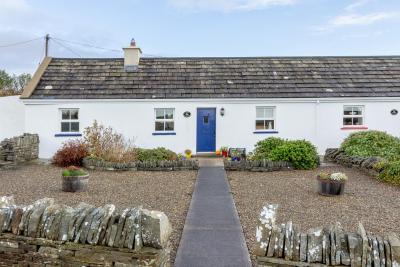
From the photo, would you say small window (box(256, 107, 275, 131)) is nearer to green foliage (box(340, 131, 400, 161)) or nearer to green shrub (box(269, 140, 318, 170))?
green foliage (box(340, 131, 400, 161))

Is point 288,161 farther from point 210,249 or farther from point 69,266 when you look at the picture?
point 69,266

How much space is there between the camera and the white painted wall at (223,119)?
18.8 metres

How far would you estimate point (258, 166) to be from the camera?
14.7 m

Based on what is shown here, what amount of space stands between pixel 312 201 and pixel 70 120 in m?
13.8

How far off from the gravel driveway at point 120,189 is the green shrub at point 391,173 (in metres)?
6.70

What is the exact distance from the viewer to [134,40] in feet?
70.3

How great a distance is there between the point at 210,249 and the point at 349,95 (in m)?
16.0

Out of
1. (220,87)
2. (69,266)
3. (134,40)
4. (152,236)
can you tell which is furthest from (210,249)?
(134,40)

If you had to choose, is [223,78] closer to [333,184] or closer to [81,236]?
[333,184]

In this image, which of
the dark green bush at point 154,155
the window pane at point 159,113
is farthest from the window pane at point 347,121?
the window pane at point 159,113

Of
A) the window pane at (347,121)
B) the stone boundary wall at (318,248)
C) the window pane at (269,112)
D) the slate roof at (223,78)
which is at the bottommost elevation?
the stone boundary wall at (318,248)

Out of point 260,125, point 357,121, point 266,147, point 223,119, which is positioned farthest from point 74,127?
point 357,121

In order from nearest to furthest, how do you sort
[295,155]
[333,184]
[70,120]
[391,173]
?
[333,184] < [391,173] < [295,155] < [70,120]

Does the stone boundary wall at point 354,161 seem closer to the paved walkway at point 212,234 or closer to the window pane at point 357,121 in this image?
the window pane at point 357,121
